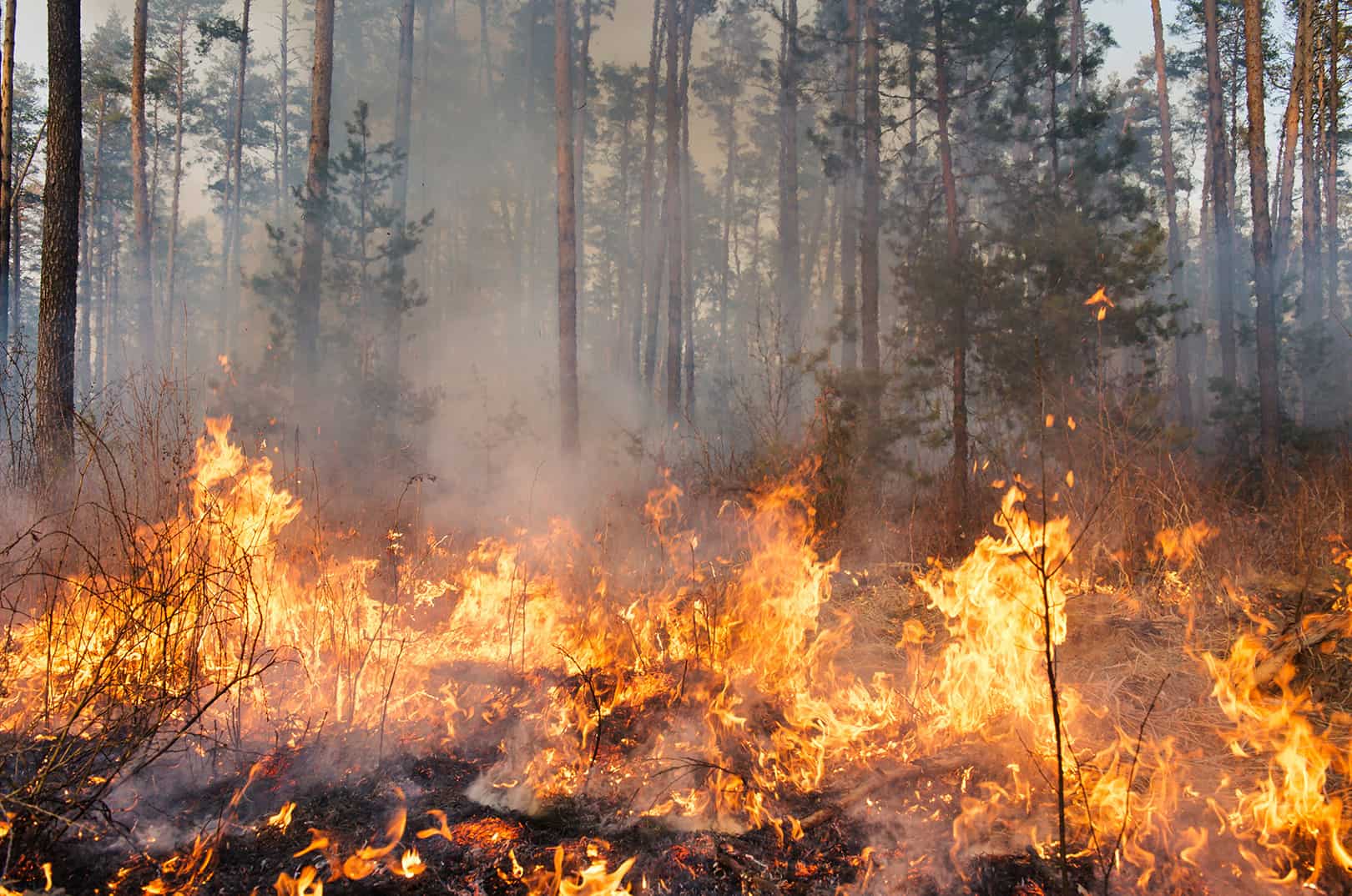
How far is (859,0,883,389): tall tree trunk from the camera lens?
1146cm

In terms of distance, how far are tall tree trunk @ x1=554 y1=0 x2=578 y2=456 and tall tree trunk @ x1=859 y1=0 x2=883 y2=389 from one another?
483cm

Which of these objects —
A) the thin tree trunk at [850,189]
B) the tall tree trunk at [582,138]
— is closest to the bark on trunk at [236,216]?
the tall tree trunk at [582,138]

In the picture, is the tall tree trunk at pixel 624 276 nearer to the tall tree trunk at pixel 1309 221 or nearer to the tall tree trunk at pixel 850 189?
the tall tree trunk at pixel 850 189

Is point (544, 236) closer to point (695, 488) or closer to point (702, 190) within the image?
point (702, 190)

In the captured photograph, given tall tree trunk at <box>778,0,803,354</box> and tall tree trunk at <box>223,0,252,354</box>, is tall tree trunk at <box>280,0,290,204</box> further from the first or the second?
tall tree trunk at <box>778,0,803,354</box>

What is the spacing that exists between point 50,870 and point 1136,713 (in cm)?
442

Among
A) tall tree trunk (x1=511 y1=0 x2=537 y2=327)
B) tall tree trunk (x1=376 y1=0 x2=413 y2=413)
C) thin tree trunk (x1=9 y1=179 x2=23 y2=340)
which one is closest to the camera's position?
thin tree trunk (x1=9 y1=179 x2=23 y2=340)

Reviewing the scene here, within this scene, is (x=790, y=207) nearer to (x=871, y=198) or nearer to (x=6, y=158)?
(x=871, y=198)

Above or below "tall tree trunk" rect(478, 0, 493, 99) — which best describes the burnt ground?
below

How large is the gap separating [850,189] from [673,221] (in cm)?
524

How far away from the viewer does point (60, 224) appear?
279 inches

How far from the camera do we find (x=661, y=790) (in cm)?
310

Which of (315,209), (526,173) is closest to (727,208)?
(526,173)

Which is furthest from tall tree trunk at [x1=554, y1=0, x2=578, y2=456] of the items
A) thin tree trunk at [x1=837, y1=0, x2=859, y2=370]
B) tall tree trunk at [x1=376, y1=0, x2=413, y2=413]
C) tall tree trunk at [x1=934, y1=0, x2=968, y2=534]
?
tall tree trunk at [x1=934, y1=0, x2=968, y2=534]
